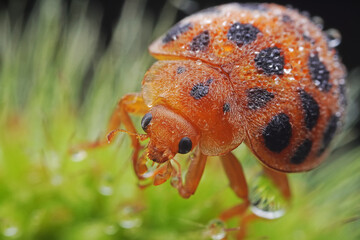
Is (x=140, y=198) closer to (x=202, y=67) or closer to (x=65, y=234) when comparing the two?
(x=65, y=234)

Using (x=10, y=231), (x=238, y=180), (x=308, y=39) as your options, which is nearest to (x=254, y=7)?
(x=308, y=39)

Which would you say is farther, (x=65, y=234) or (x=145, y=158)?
(x=65, y=234)

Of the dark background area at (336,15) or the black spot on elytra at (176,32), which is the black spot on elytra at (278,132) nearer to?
the black spot on elytra at (176,32)

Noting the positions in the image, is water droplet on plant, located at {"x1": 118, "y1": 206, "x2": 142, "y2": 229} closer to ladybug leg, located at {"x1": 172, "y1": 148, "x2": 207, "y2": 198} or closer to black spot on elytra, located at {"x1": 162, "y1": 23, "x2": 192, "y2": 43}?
ladybug leg, located at {"x1": 172, "y1": 148, "x2": 207, "y2": 198}

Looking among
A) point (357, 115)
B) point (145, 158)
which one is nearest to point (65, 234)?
point (145, 158)

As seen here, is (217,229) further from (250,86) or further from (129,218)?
(250,86)

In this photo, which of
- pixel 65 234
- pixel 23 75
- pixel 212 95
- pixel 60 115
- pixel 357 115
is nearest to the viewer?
pixel 212 95

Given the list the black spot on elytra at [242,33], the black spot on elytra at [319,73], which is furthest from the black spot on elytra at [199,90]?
the black spot on elytra at [319,73]
